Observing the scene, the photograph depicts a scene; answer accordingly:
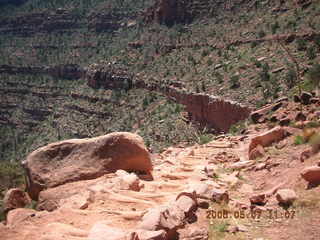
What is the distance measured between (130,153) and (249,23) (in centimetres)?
3942

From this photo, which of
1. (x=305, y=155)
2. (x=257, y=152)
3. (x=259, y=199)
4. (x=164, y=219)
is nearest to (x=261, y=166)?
(x=257, y=152)

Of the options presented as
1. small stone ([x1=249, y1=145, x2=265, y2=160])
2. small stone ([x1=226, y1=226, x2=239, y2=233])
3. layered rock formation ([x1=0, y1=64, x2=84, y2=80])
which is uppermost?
small stone ([x1=226, y1=226, x2=239, y2=233])

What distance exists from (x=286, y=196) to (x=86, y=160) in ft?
21.4

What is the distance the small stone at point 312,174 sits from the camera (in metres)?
9.59

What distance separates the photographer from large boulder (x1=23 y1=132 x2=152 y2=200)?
13.7 m

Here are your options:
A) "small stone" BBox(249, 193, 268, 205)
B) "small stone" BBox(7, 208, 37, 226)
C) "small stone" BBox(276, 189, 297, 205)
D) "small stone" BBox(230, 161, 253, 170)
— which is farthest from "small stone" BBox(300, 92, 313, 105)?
"small stone" BBox(7, 208, 37, 226)

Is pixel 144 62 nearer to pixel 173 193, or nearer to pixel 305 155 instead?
pixel 173 193

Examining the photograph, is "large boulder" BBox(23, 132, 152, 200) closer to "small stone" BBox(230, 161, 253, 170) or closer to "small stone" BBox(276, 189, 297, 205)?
"small stone" BBox(230, 161, 253, 170)

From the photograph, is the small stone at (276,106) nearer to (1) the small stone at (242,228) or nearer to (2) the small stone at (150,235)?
(1) the small stone at (242,228)

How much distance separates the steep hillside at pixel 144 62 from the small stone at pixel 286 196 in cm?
1299

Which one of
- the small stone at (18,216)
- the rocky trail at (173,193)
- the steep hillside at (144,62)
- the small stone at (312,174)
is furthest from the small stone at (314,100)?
the small stone at (18,216)

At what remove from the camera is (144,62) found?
6103 centimetres

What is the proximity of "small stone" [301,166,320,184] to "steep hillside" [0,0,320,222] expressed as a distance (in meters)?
12.5

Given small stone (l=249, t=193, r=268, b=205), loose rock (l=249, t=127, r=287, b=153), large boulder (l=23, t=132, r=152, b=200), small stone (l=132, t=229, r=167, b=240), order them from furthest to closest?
loose rock (l=249, t=127, r=287, b=153)
large boulder (l=23, t=132, r=152, b=200)
small stone (l=249, t=193, r=268, b=205)
small stone (l=132, t=229, r=167, b=240)
